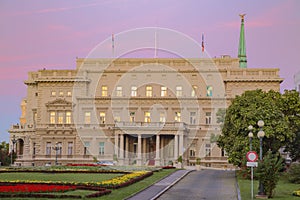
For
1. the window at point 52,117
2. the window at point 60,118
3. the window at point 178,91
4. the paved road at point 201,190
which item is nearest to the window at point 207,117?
the window at point 178,91

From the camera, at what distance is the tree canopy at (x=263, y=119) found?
48.4 m

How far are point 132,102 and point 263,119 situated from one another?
39.8m

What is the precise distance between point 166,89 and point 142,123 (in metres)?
9.58

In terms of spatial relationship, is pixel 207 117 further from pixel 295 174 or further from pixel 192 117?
pixel 295 174

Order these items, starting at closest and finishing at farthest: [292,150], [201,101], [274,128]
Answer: [274,128] < [292,150] < [201,101]

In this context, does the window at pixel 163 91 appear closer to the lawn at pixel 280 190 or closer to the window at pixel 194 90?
the window at pixel 194 90

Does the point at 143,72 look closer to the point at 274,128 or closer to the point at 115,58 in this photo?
the point at 115,58

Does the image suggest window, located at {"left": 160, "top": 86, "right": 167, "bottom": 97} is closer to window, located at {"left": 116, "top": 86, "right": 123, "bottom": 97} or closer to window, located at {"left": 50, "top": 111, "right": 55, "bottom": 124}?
window, located at {"left": 116, "top": 86, "right": 123, "bottom": 97}

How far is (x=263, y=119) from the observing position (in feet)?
159

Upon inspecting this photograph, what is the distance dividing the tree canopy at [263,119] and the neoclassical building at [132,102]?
3024 cm

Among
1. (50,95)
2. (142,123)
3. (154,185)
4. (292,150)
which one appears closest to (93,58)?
(50,95)

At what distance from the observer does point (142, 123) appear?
79625 mm

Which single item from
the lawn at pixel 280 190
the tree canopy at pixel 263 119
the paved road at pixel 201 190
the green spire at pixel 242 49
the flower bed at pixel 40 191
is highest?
the green spire at pixel 242 49

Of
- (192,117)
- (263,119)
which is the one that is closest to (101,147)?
(192,117)
